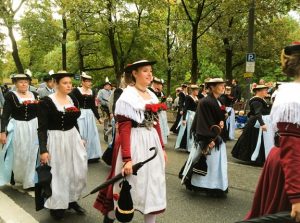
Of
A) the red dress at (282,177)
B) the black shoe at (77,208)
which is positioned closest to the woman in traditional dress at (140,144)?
the black shoe at (77,208)

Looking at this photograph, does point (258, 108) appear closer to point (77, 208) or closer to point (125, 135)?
point (77, 208)

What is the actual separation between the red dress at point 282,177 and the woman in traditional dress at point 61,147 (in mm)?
2912

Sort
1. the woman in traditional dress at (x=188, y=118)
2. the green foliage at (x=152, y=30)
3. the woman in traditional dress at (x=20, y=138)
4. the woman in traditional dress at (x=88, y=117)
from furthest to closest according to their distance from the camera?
the green foliage at (x=152, y=30) < the woman in traditional dress at (x=188, y=118) < the woman in traditional dress at (x=88, y=117) < the woman in traditional dress at (x=20, y=138)

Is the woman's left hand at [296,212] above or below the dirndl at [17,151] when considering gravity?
above

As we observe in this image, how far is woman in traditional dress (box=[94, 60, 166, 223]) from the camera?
159 inches

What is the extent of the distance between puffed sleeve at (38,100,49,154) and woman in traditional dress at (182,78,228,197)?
2.32m

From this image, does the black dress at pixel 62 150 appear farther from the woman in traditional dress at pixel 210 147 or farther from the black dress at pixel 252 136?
the black dress at pixel 252 136

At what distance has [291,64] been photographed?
8.16ft

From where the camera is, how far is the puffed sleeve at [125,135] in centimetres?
394

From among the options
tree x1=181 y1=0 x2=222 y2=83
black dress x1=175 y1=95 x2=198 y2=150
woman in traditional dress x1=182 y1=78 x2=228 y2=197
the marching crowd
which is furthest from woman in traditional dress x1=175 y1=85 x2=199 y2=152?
tree x1=181 y1=0 x2=222 y2=83

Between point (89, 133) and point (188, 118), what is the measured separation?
2.86 m

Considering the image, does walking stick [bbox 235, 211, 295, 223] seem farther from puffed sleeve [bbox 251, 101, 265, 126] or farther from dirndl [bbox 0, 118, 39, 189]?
puffed sleeve [bbox 251, 101, 265, 126]

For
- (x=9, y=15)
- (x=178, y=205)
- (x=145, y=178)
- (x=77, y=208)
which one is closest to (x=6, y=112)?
(x=77, y=208)

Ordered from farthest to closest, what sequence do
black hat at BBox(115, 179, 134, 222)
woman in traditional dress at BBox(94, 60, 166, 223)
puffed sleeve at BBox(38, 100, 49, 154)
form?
puffed sleeve at BBox(38, 100, 49, 154) < woman in traditional dress at BBox(94, 60, 166, 223) < black hat at BBox(115, 179, 134, 222)
